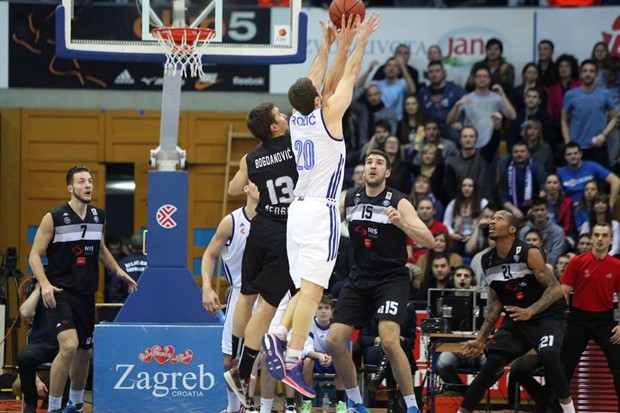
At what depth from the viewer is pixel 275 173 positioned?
10.4 meters

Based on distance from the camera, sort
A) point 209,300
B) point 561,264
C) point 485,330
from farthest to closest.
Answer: point 561,264
point 485,330
point 209,300

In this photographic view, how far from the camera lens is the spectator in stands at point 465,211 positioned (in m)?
15.9

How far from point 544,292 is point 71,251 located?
4869 mm

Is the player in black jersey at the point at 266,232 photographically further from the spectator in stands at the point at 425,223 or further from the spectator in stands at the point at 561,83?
the spectator in stands at the point at 561,83

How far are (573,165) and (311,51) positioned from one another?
427 centimetres

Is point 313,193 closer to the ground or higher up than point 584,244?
higher up

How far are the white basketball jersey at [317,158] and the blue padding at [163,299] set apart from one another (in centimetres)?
260

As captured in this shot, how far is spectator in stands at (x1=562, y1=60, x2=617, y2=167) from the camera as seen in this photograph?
17.0 m

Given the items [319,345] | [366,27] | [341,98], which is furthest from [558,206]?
[341,98]

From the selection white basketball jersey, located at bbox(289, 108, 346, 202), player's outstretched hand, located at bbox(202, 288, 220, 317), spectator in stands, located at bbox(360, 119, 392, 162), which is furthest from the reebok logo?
white basketball jersey, located at bbox(289, 108, 346, 202)

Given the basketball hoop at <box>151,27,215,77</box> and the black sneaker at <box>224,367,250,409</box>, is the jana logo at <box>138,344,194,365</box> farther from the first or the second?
the basketball hoop at <box>151,27,215,77</box>

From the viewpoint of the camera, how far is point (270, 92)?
18.0m

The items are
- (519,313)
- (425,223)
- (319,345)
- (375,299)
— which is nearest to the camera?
(375,299)

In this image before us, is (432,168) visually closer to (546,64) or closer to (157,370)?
(546,64)
